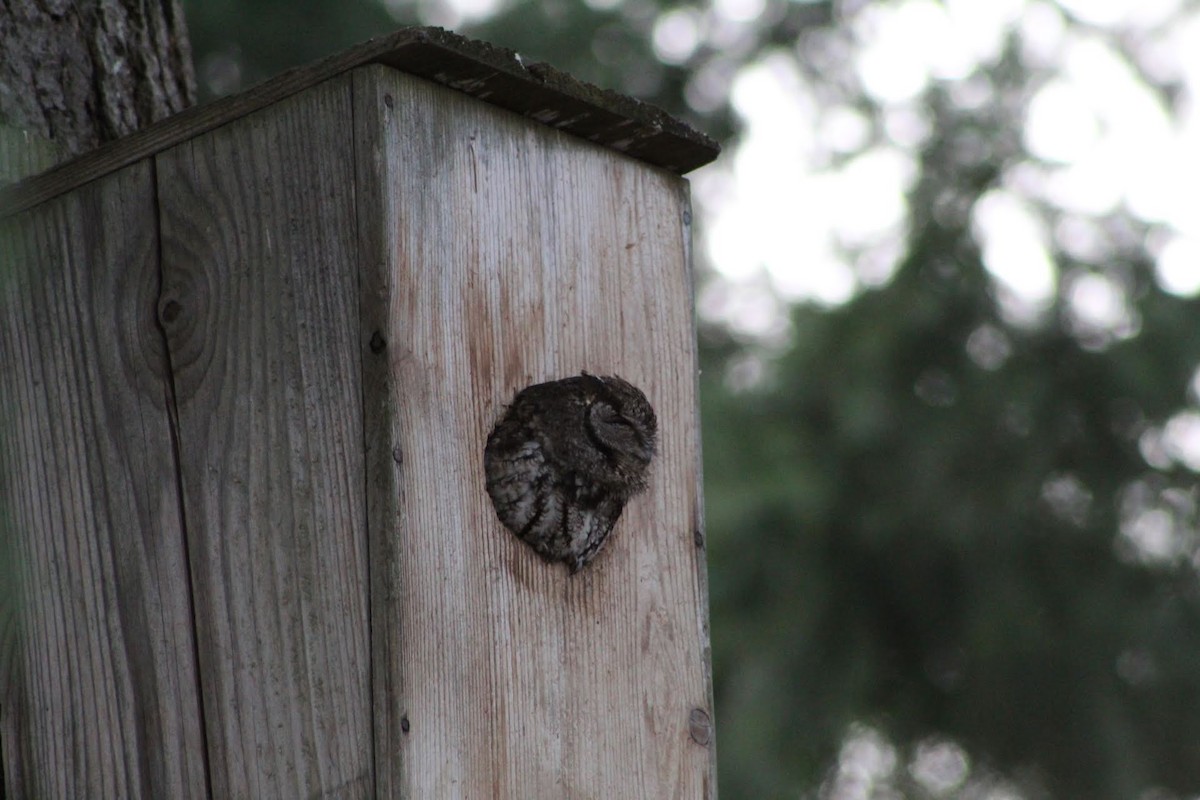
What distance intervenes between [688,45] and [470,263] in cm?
412

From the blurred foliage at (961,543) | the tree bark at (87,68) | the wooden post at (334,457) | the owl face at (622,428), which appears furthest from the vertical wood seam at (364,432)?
the blurred foliage at (961,543)

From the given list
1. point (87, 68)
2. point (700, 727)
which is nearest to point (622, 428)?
point (700, 727)

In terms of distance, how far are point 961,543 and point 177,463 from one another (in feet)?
7.49

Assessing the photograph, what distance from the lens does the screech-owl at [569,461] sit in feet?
4.68

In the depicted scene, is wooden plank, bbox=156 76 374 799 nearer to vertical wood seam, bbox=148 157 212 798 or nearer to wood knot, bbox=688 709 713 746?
vertical wood seam, bbox=148 157 212 798

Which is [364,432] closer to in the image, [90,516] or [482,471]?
[482,471]

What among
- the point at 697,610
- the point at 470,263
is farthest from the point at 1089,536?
the point at 470,263

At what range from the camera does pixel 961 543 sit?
3223 mm

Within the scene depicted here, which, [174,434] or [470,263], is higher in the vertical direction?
[470,263]

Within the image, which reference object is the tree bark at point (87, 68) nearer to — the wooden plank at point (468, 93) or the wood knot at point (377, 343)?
the wooden plank at point (468, 93)

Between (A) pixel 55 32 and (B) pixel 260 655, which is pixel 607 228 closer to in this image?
(B) pixel 260 655

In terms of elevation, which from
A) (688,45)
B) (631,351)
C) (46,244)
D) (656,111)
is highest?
(688,45)

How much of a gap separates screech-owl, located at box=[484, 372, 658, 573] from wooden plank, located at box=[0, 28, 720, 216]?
314mm

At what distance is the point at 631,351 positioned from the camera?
5.38 feet
